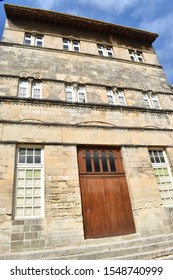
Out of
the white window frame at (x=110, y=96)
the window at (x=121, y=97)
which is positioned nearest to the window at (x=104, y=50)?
the white window frame at (x=110, y=96)

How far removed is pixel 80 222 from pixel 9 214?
7.29 feet

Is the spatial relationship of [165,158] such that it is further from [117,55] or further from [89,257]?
[117,55]

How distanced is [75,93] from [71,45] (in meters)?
4.04

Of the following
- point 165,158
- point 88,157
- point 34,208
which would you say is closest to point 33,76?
point 88,157

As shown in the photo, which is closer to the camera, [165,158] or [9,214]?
[9,214]

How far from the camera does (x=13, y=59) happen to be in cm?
857

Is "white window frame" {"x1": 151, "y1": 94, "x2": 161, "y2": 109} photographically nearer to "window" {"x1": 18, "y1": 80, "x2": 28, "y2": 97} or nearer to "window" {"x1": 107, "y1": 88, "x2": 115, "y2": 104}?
"window" {"x1": 107, "y1": 88, "x2": 115, "y2": 104}

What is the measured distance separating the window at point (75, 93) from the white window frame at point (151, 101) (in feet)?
11.6

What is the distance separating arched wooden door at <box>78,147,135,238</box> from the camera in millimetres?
5992

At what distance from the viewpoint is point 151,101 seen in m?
9.52

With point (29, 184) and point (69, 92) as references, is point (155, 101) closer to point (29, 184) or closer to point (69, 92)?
point (69, 92)

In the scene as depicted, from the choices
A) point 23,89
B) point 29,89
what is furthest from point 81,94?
point 23,89

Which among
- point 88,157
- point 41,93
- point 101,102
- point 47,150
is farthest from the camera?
point 101,102

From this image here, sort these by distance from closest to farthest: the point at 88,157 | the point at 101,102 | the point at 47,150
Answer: the point at 47,150 → the point at 88,157 → the point at 101,102
